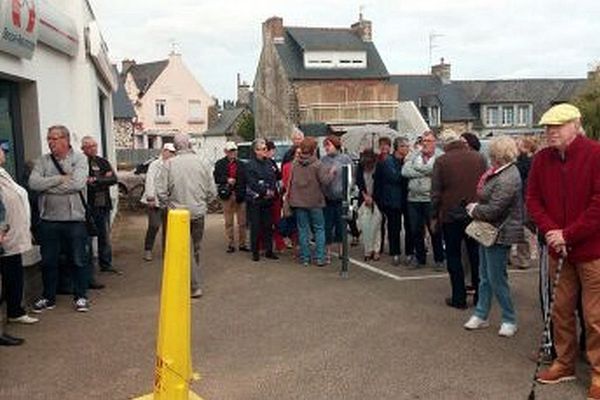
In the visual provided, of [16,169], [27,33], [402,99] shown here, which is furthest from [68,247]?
[402,99]

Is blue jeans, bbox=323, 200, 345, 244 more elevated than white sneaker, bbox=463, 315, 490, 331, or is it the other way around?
blue jeans, bbox=323, 200, 345, 244

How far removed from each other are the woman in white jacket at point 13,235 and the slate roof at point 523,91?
175 ft

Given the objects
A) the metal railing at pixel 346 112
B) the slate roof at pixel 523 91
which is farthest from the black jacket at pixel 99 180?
the slate roof at pixel 523 91

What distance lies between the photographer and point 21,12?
8242 mm

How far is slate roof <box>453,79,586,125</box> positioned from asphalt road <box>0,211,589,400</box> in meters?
50.5

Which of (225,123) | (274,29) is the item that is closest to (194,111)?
(225,123)

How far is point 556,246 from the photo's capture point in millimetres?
5250

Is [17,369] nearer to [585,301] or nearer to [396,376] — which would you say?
[396,376]

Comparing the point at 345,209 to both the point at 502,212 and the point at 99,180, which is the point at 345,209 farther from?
the point at 502,212

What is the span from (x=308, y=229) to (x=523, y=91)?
51943 millimetres

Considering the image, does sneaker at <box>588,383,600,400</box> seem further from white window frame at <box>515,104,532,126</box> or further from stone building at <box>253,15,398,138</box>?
white window frame at <box>515,104,532,126</box>

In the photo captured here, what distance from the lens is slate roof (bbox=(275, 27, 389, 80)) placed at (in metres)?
49.8

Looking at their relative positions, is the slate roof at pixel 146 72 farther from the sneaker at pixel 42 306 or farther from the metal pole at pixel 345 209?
the sneaker at pixel 42 306

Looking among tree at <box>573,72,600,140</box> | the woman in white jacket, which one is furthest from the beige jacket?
tree at <box>573,72,600,140</box>
